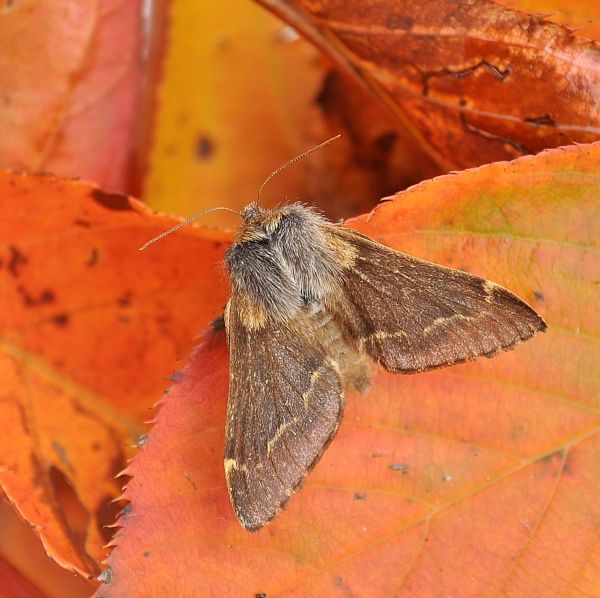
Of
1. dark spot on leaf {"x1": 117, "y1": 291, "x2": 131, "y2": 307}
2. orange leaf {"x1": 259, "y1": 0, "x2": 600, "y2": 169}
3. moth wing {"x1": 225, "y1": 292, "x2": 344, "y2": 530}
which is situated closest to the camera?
moth wing {"x1": 225, "y1": 292, "x2": 344, "y2": 530}

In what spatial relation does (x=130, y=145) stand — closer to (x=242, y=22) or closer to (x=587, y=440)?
(x=242, y=22)

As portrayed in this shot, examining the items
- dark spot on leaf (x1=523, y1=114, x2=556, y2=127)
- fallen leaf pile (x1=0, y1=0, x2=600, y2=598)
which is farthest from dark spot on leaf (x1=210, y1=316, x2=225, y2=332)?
dark spot on leaf (x1=523, y1=114, x2=556, y2=127)

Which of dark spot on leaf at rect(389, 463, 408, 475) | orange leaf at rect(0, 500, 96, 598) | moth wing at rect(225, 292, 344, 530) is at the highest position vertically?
moth wing at rect(225, 292, 344, 530)

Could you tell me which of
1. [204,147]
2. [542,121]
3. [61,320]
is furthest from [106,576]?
[542,121]

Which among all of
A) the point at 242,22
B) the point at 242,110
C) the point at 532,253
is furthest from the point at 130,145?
the point at 532,253

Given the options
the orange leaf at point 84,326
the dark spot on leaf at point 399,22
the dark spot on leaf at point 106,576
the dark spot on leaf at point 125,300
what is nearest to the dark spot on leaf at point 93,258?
the orange leaf at point 84,326

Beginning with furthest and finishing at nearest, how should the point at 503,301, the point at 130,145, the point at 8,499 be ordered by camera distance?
1. the point at 130,145
2. the point at 8,499
3. the point at 503,301

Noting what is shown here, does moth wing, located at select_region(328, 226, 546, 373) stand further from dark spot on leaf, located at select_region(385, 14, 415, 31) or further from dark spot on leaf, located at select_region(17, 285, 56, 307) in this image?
dark spot on leaf, located at select_region(17, 285, 56, 307)

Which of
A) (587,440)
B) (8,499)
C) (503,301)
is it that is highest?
(503,301)
